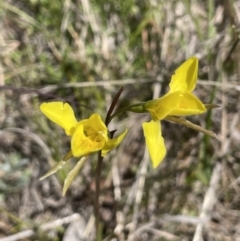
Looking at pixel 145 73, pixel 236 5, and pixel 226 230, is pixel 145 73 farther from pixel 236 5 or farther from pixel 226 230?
pixel 226 230

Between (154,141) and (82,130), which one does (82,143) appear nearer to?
(82,130)

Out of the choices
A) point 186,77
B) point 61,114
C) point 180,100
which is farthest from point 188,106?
point 61,114

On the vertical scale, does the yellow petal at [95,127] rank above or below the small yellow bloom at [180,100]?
below

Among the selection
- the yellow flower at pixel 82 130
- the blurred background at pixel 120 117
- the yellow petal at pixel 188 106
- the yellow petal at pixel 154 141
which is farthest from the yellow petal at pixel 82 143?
the blurred background at pixel 120 117

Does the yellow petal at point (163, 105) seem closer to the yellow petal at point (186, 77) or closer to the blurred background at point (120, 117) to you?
the yellow petal at point (186, 77)

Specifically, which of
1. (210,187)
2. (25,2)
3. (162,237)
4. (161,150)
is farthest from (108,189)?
(25,2)

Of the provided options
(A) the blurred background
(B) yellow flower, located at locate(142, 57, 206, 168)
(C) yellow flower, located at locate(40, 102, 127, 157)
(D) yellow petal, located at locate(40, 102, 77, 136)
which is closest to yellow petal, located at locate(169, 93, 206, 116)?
(B) yellow flower, located at locate(142, 57, 206, 168)

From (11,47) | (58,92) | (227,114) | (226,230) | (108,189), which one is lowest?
(226,230)
